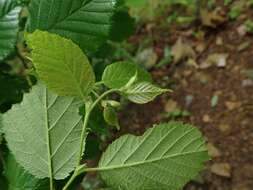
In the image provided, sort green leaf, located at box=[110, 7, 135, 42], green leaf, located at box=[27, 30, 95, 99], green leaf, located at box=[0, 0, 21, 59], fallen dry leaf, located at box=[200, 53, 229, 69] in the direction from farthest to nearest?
fallen dry leaf, located at box=[200, 53, 229, 69] < green leaf, located at box=[110, 7, 135, 42] < green leaf, located at box=[0, 0, 21, 59] < green leaf, located at box=[27, 30, 95, 99]

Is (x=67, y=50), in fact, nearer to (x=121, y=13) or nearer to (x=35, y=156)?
(x=35, y=156)

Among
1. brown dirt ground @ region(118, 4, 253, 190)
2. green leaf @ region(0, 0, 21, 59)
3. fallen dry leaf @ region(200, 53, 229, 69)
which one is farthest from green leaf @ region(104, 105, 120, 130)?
fallen dry leaf @ region(200, 53, 229, 69)

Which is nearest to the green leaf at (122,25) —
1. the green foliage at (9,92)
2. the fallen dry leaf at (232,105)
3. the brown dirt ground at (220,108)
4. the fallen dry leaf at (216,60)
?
the green foliage at (9,92)

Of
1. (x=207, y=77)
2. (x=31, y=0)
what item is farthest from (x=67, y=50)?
(x=207, y=77)

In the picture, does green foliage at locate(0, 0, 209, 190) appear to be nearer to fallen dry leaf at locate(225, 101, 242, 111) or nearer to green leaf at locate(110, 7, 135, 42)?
green leaf at locate(110, 7, 135, 42)

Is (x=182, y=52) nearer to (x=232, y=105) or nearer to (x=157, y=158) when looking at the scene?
(x=232, y=105)

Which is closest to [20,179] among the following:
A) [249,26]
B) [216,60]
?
[216,60]

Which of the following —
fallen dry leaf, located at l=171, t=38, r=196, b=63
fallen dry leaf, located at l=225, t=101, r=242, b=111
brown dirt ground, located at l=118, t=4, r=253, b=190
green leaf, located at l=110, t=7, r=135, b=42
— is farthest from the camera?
fallen dry leaf, located at l=171, t=38, r=196, b=63
